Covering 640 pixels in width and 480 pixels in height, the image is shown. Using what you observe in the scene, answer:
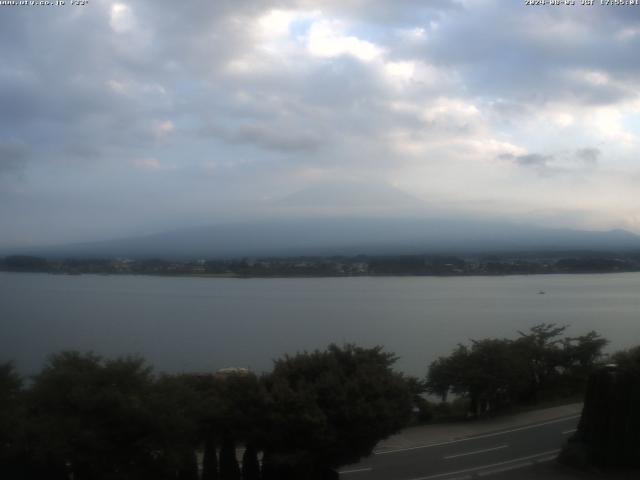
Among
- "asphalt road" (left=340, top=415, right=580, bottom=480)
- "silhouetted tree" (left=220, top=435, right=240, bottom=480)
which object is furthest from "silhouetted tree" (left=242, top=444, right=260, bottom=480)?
"asphalt road" (left=340, top=415, right=580, bottom=480)

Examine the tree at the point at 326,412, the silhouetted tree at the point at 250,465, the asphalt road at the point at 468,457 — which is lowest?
the asphalt road at the point at 468,457

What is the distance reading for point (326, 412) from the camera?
7980 mm

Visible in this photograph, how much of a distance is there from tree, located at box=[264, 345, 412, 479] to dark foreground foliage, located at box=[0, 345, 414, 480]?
0.01 meters

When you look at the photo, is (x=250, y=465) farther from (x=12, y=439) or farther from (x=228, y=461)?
(x=12, y=439)

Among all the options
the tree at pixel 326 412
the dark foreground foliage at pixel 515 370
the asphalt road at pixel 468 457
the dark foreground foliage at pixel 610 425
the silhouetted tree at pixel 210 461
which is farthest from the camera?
the dark foreground foliage at pixel 515 370

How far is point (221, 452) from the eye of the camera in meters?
8.21

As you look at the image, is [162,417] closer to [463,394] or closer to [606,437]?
[606,437]

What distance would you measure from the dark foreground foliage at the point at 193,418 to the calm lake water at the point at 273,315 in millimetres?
8438

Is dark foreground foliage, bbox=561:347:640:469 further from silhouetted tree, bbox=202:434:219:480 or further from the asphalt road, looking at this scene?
silhouetted tree, bbox=202:434:219:480

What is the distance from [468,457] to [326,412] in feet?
11.7

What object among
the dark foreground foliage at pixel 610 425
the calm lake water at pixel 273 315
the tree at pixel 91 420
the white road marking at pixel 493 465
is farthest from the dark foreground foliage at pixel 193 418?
the calm lake water at pixel 273 315

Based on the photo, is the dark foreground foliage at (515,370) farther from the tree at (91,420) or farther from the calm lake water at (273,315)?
the tree at (91,420)

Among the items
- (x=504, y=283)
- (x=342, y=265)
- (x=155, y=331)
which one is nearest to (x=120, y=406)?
(x=155, y=331)

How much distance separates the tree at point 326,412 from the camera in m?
7.81
